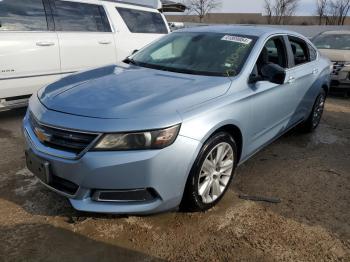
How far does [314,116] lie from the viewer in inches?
217

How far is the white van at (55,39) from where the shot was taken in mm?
5117

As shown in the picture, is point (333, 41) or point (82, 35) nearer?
point (82, 35)

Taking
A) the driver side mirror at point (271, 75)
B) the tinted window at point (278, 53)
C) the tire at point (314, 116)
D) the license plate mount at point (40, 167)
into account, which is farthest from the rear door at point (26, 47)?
the tire at point (314, 116)

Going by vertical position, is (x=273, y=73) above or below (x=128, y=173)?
above

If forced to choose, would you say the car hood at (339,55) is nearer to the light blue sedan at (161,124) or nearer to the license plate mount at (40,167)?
the light blue sedan at (161,124)

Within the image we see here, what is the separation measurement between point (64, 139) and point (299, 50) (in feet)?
11.6

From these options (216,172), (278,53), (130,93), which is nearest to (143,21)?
(278,53)

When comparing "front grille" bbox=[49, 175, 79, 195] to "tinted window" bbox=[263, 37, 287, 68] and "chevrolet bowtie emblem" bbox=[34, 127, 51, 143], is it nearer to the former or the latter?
"chevrolet bowtie emblem" bbox=[34, 127, 51, 143]

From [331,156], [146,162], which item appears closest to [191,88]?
[146,162]

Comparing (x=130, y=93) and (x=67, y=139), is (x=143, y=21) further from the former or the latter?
(x=67, y=139)

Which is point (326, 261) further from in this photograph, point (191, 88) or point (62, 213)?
point (62, 213)

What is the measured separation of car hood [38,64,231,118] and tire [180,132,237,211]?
0.38 m

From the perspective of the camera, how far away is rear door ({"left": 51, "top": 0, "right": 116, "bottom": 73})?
5.73 m

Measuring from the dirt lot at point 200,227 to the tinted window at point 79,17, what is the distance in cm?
262
